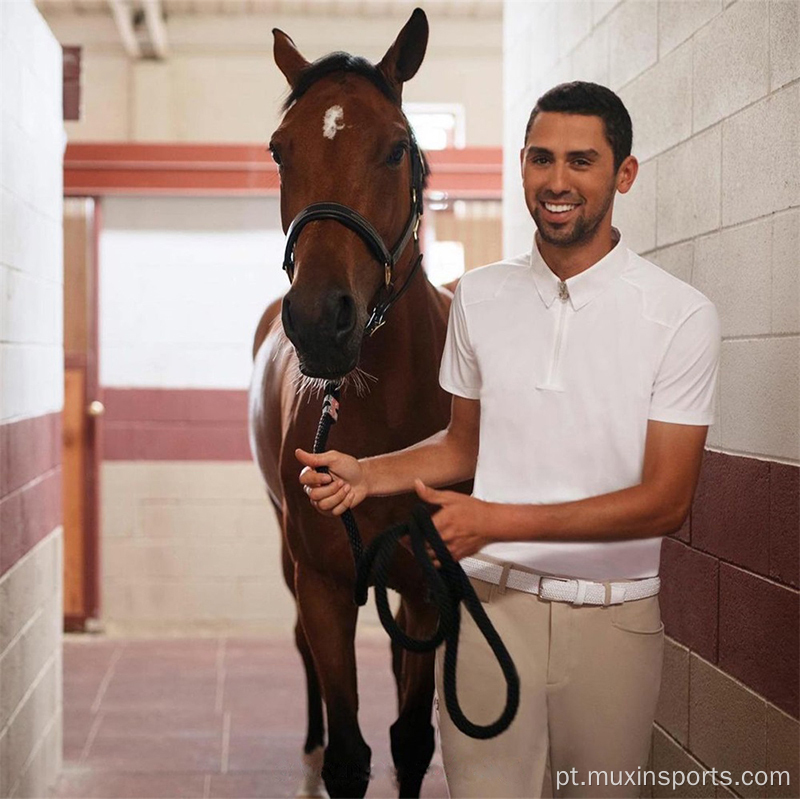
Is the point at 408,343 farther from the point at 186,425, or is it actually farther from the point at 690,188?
the point at 186,425

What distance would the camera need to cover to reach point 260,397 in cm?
298

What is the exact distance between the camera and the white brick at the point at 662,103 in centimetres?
216

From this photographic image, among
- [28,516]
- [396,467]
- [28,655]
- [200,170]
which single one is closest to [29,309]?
[28,516]

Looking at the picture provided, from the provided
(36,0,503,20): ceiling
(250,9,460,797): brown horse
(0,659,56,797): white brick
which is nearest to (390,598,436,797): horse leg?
(250,9,460,797): brown horse

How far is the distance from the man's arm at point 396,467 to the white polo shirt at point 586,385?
9cm

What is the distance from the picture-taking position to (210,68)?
241 inches

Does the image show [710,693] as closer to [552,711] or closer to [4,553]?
[552,711]

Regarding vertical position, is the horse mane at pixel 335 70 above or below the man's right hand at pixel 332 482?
above

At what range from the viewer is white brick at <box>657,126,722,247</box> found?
2033 millimetres

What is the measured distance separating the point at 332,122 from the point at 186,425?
376 cm

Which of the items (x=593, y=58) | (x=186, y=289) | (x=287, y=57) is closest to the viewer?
(x=287, y=57)

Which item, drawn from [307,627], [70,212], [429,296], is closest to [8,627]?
[307,627]

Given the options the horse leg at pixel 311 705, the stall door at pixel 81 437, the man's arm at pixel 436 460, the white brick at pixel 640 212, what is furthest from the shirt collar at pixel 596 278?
the stall door at pixel 81 437

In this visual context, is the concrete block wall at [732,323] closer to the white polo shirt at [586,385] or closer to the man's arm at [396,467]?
the white polo shirt at [586,385]
